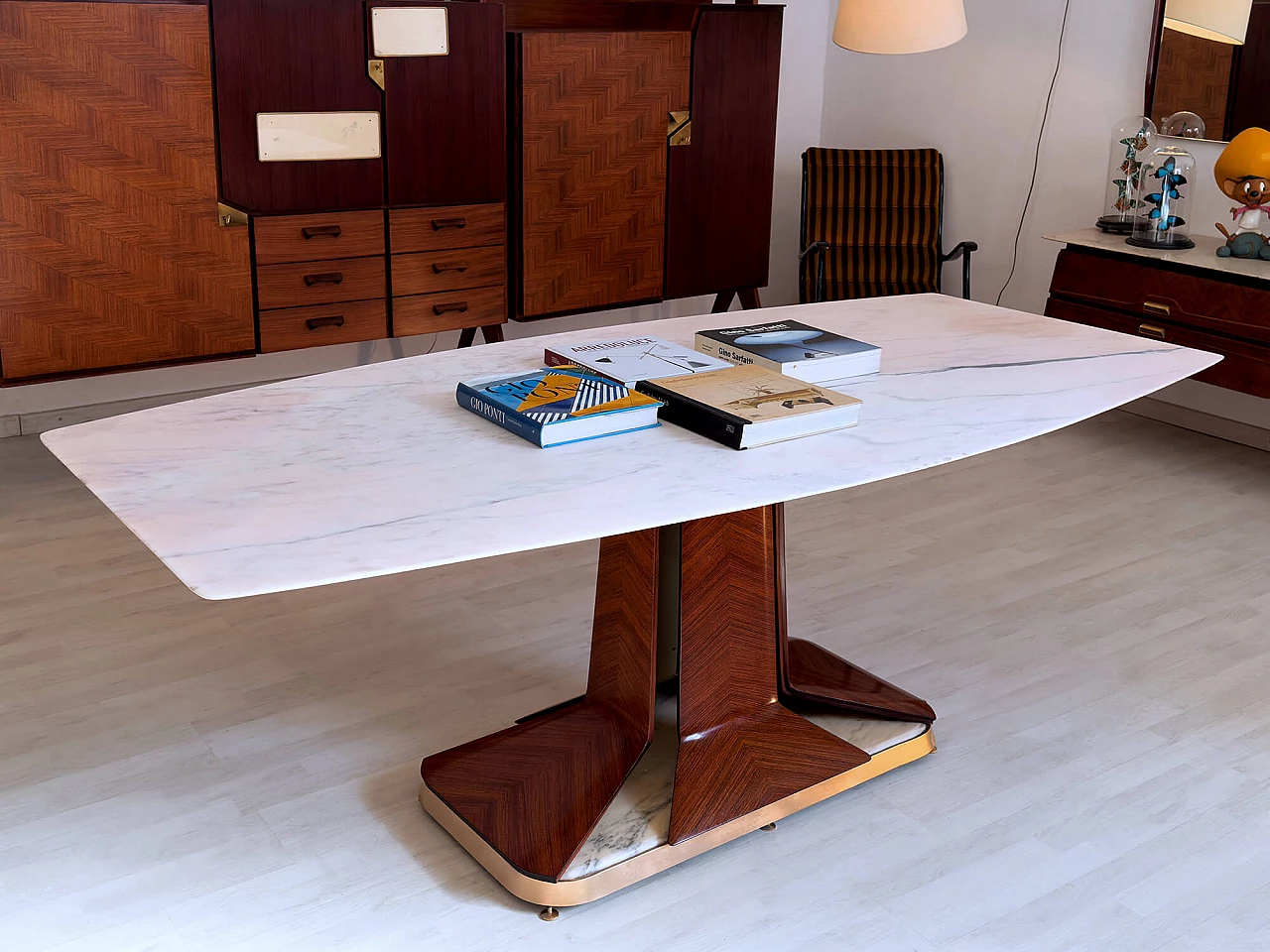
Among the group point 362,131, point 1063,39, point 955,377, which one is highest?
point 1063,39

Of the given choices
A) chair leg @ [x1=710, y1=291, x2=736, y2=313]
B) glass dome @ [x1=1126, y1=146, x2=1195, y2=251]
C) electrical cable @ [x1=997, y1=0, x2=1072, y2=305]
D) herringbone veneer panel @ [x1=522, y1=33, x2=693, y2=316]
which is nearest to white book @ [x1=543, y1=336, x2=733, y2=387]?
herringbone veneer panel @ [x1=522, y1=33, x2=693, y2=316]

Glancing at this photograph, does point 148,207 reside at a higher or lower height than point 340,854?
higher

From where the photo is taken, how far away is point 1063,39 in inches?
174

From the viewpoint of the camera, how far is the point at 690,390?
189 cm

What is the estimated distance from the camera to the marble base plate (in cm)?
186

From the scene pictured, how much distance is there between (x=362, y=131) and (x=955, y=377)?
2.15 m

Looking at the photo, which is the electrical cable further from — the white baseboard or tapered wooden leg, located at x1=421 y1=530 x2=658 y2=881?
tapered wooden leg, located at x1=421 y1=530 x2=658 y2=881

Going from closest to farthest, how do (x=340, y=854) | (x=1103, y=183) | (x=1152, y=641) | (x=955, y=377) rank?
(x=340, y=854) < (x=955, y=377) < (x=1152, y=641) < (x=1103, y=183)

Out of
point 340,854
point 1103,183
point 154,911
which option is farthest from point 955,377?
point 1103,183

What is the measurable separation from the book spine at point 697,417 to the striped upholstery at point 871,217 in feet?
Result: 9.50

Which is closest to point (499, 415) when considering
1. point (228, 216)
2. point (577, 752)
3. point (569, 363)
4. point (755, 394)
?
point (569, 363)

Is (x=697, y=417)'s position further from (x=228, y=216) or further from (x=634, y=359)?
(x=228, y=216)

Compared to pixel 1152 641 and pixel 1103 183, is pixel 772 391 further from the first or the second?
pixel 1103 183

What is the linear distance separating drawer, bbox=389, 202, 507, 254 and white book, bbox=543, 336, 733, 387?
1.71 metres
